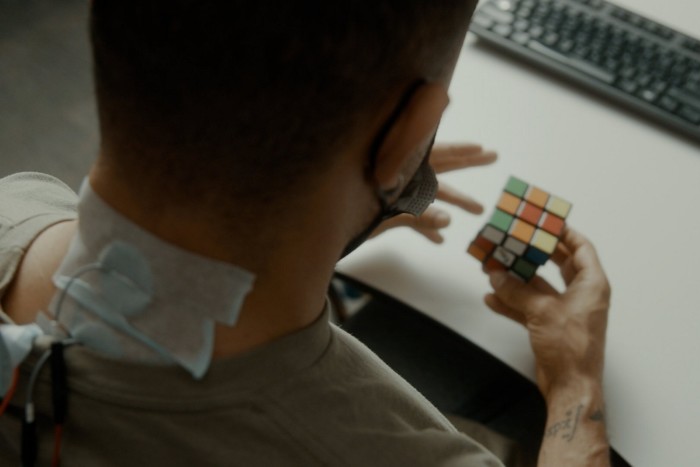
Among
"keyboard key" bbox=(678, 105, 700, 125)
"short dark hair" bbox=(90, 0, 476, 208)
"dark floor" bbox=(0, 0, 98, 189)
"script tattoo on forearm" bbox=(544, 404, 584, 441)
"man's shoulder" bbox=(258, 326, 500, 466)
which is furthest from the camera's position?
"dark floor" bbox=(0, 0, 98, 189)

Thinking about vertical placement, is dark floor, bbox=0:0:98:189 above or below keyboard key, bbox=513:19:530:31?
below

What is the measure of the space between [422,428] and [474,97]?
58 cm

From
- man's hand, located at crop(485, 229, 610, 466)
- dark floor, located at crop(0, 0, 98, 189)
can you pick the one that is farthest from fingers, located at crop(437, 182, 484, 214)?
dark floor, located at crop(0, 0, 98, 189)

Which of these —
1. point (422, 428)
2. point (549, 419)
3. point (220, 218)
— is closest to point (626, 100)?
point (549, 419)

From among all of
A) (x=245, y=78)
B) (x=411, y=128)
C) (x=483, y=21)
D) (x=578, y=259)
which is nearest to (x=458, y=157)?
(x=578, y=259)

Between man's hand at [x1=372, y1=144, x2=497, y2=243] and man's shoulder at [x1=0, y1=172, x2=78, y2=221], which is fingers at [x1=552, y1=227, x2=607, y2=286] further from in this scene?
man's shoulder at [x1=0, y1=172, x2=78, y2=221]

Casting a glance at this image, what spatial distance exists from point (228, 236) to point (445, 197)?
1.47ft

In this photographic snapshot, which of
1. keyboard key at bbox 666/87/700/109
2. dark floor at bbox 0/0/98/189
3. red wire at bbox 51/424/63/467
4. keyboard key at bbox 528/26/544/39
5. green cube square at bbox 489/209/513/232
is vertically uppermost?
keyboard key at bbox 528/26/544/39

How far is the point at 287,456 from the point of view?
50 cm

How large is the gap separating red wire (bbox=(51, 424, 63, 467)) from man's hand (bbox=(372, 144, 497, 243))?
454mm

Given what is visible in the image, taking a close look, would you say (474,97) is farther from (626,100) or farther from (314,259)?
(314,259)

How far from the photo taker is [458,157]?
0.89 m

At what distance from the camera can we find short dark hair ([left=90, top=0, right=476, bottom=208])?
40 centimetres

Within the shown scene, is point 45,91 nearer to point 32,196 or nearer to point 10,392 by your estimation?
point 32,196
